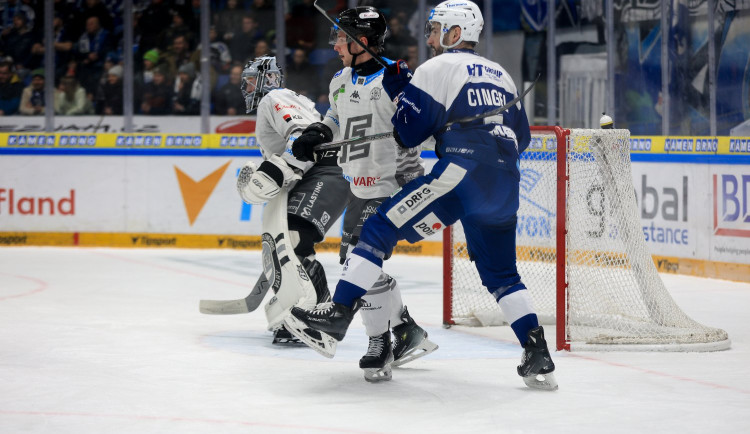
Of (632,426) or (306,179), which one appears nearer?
(632,426)

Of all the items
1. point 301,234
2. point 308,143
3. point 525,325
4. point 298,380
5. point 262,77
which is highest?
point 262,77

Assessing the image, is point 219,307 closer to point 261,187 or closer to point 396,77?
point 261,187

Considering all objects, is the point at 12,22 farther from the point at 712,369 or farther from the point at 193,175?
the point at 712,369

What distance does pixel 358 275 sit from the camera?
3598mm

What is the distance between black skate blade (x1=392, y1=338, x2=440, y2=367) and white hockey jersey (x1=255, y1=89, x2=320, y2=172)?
906 millimetres

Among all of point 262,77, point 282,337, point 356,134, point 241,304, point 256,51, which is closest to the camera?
point 356,134

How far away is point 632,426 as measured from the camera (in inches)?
125

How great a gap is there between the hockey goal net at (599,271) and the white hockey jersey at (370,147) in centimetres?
79

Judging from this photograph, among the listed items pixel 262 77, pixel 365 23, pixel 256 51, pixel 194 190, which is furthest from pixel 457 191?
pixel 256 51

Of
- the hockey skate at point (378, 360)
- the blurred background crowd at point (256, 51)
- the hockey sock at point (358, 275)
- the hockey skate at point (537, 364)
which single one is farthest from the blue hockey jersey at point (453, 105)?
the blurred background crowd at point (256, 51)

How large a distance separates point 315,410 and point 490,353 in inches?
50.5

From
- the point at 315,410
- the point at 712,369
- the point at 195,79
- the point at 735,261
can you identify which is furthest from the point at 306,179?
the point at 195,79

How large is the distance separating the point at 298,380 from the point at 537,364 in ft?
2.78

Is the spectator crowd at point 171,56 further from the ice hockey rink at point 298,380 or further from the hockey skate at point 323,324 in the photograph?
the hockey skate at point 323,324
